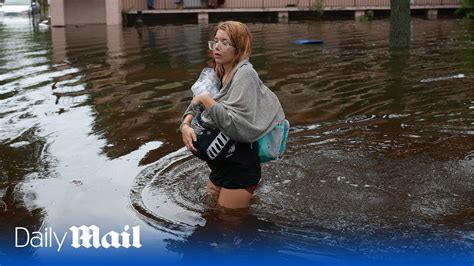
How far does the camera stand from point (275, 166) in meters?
6.05

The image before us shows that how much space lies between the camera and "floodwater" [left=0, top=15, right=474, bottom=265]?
4.32 meters

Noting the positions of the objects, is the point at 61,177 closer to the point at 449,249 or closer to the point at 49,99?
the point at 449,249

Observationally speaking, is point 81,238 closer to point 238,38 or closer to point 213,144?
point 213,144

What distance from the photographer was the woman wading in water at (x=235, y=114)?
13.6ft

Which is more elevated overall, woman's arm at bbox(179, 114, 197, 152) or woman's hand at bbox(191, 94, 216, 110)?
woman's hand at bbox(191, 94, 216, 110)

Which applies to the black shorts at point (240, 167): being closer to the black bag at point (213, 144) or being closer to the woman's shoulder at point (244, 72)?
the black bag at point (213, 144)

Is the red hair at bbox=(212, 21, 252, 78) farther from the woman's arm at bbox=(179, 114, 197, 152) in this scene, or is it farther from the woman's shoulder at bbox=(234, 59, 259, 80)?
the woman's arm at bbox=(179, 114, 197, 152)

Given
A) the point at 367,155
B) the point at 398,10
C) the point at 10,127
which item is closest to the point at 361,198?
the point at 367,155

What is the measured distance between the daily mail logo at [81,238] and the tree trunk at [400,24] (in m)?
11.9

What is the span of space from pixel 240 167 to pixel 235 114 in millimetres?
453

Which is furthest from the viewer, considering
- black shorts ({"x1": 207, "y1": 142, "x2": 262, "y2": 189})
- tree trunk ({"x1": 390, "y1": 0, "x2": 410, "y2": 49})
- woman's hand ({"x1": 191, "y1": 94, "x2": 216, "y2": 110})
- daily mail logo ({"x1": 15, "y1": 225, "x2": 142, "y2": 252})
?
tree trunk ({"x1": 390, "y1": 0, "x2": 410, "y2": 49})

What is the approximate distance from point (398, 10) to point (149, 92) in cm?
753

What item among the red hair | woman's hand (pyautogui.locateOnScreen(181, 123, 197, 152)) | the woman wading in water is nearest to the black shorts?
the woman wading in water

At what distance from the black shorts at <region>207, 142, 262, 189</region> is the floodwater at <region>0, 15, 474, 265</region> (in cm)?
31
